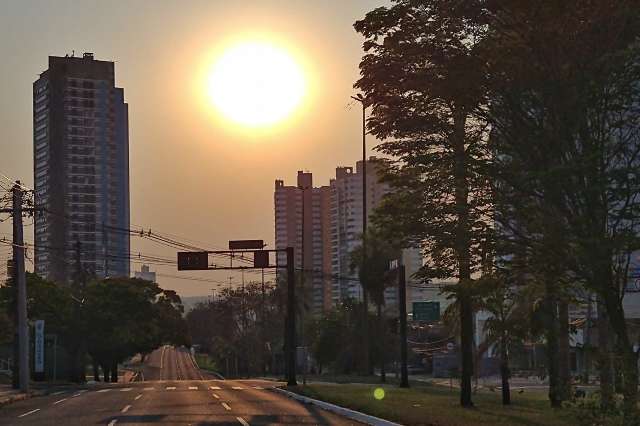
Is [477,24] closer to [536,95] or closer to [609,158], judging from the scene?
[536,95]

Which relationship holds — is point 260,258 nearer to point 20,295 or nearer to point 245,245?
point 245,245

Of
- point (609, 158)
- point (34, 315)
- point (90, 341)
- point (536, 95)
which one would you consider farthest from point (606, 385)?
point (90, 341)

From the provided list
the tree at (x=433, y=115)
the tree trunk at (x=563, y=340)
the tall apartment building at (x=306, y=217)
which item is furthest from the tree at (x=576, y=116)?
the tall apartment building at (x=306, y=217)

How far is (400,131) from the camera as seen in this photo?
768 inches

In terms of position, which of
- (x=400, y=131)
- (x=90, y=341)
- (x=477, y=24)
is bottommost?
(x=90, y=341)

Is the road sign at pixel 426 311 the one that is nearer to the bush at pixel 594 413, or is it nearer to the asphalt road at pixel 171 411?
the asphalt road at pixel 171 411

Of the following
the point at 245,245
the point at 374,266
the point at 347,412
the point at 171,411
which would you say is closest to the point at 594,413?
the point at 347,412

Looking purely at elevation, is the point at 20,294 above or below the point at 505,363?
above

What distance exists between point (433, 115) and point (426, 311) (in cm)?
5416

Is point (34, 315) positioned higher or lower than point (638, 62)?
lower

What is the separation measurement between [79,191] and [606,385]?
14500 cm

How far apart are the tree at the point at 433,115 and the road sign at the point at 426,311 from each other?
50.9 m

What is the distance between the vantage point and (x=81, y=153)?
155500mm

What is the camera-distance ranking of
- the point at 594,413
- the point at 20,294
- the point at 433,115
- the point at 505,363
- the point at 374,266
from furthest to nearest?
1. the point at 374,266
2. the point at 20,294
3. the point at 505,363
4. the point at 433,115
5. the point at 594,413
